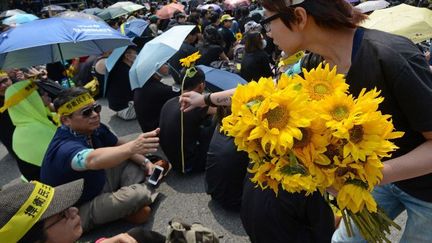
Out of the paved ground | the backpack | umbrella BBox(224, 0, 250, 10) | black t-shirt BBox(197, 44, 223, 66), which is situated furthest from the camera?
umbrella BBox(224, 0, 250, 10)

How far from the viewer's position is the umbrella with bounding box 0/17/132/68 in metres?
3.67

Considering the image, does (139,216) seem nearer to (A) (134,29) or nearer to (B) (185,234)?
(B) (185,234)

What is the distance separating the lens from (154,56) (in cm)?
457

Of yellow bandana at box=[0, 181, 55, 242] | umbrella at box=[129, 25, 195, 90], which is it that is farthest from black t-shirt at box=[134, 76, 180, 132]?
yellow bandana at box=[0, 181, 55, 242]

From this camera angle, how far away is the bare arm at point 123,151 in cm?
255

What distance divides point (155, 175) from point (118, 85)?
2809 mm

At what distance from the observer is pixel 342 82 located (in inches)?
45.9

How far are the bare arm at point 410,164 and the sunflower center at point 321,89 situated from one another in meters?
0.34

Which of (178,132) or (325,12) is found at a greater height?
(325,12)

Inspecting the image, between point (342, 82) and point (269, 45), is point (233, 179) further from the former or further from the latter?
point (269, 45)

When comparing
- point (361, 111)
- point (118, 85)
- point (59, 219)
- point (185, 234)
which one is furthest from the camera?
point (118, 85)

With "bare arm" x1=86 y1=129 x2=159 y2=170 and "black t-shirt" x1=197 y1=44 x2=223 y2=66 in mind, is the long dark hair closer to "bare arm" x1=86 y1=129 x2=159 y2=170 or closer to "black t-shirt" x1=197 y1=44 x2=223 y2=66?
"bare arm" x1=86 y1=129 x2=159 y2=170

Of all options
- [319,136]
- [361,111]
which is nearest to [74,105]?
[319,136]

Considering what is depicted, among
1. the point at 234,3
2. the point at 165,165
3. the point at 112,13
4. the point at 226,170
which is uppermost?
the point at 226,170
